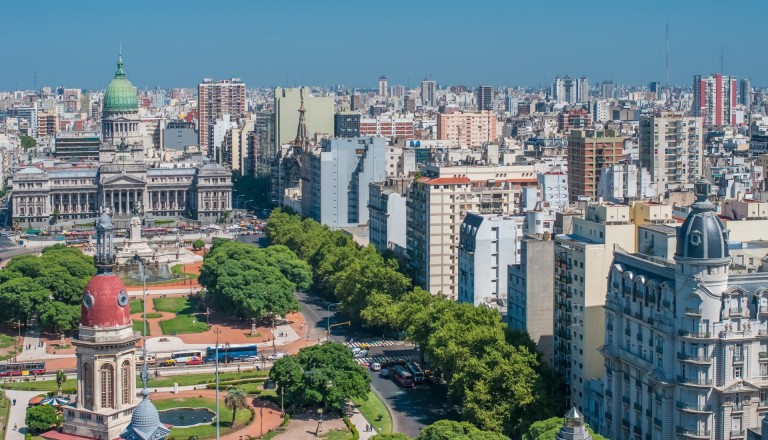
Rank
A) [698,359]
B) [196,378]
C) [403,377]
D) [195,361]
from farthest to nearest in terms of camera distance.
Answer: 1. [195,361]
2. [196,378]
3. [403,377]
4. [698,359]

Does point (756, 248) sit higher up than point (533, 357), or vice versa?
point (756, 248)

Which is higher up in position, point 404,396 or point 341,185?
point 341,185

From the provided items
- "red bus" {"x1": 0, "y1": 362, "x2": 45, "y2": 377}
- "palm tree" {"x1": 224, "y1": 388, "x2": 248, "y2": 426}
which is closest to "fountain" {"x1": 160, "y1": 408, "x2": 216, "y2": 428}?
"palm tree" {"x1": 224, "y1": 388, "x2": 248, "y2": 426}

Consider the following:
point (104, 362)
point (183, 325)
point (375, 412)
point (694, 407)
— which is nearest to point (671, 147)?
point (183, 325)

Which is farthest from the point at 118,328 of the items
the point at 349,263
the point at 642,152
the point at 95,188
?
the point at 95,188

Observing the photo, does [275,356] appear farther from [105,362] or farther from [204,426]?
[105,362]

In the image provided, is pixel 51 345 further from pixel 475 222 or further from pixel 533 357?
pixel 533 357

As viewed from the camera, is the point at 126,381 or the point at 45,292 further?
the point at 45,292
